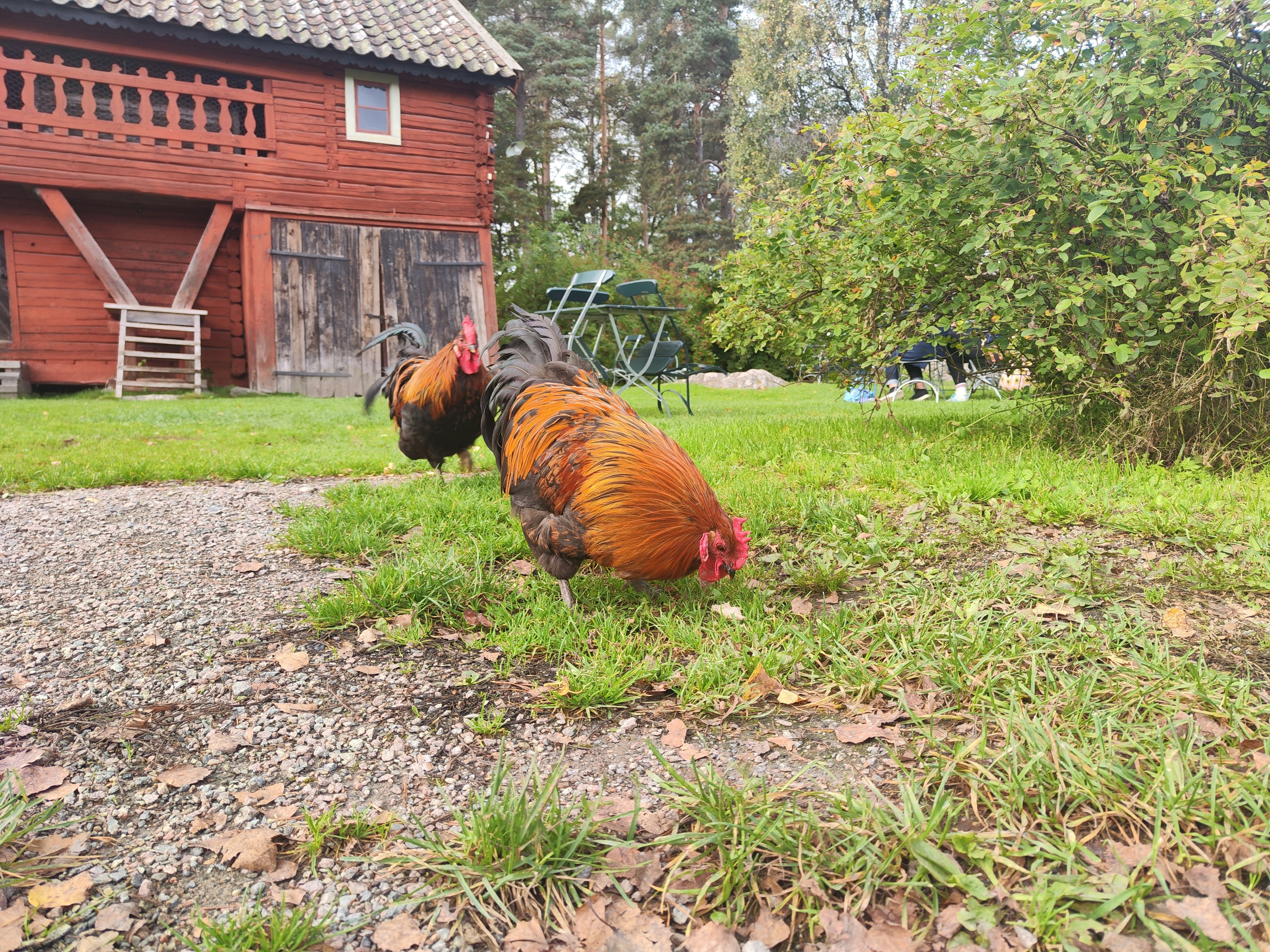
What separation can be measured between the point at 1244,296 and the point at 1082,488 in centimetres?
110

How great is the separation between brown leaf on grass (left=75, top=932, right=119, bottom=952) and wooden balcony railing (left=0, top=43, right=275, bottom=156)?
1453 centimetres

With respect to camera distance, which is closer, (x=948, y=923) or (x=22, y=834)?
(x=948, y=923)

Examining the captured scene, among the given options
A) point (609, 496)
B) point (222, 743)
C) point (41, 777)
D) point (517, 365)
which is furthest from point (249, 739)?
point (517, 365)

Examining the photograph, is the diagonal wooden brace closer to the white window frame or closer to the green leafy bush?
the white window frame

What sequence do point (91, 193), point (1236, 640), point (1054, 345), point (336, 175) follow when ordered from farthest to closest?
point (336, 175)
point (91, 193)
point (1054, 345)
point (1236, 640)

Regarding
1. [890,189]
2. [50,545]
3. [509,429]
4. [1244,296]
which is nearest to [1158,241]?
[1244,296]

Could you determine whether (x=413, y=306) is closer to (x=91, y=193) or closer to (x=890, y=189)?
(x=91, y=193)

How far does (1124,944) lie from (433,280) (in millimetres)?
14644

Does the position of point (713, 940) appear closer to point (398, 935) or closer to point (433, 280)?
point (398, 935)

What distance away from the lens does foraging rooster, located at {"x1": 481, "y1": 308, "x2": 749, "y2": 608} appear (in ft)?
9.46

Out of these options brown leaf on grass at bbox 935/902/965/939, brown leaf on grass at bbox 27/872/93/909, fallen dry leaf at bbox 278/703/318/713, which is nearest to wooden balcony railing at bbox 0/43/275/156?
fallen dry leaf at bbox 278/703/318/713

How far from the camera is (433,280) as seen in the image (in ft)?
47.2

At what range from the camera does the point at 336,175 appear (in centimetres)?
1377

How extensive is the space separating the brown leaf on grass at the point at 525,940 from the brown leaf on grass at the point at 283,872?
1.85 ft
